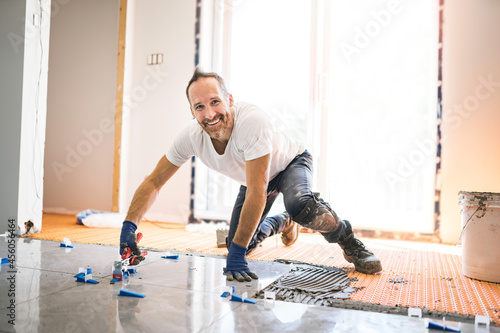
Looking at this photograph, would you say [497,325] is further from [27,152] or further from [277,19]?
[277,19]

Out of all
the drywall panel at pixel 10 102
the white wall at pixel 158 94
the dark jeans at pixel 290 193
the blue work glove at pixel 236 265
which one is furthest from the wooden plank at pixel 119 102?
the blue work glove at pixel 236 265

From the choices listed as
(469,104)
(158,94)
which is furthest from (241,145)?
(158,94)

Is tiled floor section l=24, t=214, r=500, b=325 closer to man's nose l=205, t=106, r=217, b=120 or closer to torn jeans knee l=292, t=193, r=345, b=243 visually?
torn jeans knee l=292, t=193, r=345, b=243

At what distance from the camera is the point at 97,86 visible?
161 inches

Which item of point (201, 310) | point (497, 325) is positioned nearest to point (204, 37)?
point (201, 310)

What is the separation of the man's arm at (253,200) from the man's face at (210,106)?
0.20m

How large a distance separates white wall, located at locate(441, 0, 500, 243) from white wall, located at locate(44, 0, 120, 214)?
288cm

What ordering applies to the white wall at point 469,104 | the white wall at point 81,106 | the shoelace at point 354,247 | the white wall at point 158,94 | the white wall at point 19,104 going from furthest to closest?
the white wall at point 81,106 < the white wall at point 158,94 < the white wall at point 469,104 < the white wall at point 19,104 < the shoelace at point 354,247

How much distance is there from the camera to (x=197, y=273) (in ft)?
5.84

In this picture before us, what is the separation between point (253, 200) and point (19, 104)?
1902 mm

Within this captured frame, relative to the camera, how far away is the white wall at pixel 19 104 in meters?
2.71

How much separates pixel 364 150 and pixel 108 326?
2.62 metres

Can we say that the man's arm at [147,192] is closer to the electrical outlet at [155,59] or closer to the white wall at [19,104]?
the white wall at [19,104]

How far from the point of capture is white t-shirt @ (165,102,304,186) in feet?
5.61
